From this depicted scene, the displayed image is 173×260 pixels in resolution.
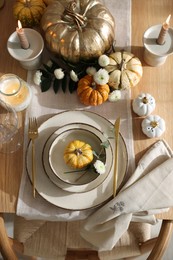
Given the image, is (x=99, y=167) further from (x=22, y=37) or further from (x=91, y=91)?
(x=22, y=37)

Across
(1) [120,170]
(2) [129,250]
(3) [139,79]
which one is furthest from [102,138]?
(2) [129,250]

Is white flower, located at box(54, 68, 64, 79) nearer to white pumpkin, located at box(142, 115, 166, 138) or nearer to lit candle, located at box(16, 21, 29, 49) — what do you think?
lit candle, located at box(16, 21, 29, 49)

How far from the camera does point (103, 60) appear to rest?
902 mm

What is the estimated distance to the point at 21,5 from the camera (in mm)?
972

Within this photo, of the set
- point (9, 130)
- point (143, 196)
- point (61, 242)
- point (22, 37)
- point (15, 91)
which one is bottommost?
point (61, 242)

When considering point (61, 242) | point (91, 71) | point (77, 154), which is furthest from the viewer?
point (61, 242)

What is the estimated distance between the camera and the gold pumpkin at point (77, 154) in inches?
32.2

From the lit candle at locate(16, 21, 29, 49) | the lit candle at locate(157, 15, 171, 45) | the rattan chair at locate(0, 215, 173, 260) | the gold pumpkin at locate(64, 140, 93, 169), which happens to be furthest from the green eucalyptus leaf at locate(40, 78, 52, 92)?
the rattan chair at locate(0, 215, 173, 260)

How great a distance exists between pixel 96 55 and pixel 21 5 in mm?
268

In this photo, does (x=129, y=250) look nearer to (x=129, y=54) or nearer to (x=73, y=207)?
(x=73, y=207)

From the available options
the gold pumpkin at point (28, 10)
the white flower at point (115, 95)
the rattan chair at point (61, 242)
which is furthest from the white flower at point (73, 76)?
the rattan chair at point (61, 242)

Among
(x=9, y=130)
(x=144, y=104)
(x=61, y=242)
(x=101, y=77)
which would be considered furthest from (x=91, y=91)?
(x=61, y=242)

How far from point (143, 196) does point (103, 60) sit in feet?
1.21

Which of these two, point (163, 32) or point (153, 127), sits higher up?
point (163, 32)
